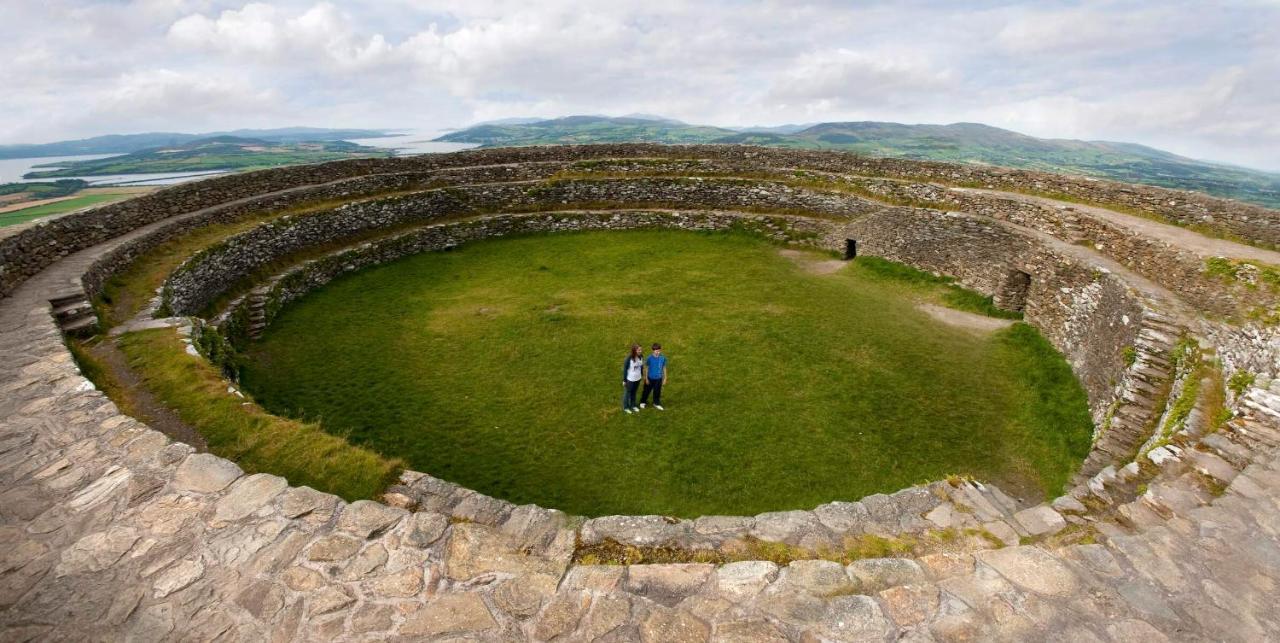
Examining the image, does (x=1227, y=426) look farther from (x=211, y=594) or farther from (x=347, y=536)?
(x=211, y=594)

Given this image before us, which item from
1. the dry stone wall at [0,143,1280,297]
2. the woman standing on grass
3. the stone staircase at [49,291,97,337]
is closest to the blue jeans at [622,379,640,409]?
the woman standing on grass

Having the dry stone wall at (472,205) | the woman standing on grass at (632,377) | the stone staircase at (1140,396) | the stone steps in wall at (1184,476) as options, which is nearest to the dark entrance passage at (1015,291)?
the stone staircase at (1140,396)

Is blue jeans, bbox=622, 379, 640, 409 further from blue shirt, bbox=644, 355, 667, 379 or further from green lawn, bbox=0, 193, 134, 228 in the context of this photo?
green lawn, bbox=0, 193, 134, 228

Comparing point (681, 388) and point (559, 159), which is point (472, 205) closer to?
point (559, 159)

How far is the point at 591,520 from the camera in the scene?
586 cm

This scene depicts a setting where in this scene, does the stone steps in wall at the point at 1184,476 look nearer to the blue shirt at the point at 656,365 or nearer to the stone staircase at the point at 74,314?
the blue shirt at the point at 656,365

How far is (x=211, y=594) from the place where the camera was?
14.5 ft

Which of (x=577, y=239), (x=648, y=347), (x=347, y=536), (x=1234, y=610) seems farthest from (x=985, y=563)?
(x=577, y=239)

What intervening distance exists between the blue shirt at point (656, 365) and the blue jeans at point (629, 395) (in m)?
0.35

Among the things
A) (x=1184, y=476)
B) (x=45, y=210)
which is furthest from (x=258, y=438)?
(x=45, y=210)

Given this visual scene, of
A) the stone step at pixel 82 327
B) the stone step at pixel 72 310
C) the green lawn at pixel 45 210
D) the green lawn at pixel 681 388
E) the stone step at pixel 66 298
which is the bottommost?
the green lawn at pixel 681 388

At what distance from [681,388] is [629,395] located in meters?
1.60

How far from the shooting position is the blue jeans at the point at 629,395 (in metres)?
11.0

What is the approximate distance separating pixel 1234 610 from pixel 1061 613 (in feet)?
4.60
